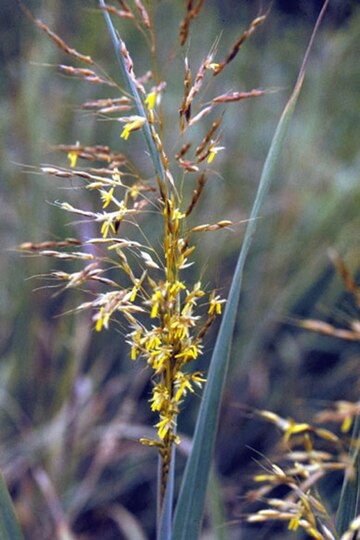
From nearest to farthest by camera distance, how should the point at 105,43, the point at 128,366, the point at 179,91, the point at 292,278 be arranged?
1. the point at 128,366
2. the point at 292,278
3. the point at 105,43
4. the point at 179,91

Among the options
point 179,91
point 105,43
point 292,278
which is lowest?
point 292,278

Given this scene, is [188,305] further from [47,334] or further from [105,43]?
[105,43]

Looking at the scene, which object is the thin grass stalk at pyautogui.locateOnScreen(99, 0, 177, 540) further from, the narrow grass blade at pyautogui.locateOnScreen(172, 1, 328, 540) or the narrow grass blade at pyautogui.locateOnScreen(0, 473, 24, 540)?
the narrow grass blade at pyautogui.locateOnScreen(0, 473, 24, 540)

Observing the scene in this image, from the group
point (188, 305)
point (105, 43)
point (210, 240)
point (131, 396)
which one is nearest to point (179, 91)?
point (105, 43)

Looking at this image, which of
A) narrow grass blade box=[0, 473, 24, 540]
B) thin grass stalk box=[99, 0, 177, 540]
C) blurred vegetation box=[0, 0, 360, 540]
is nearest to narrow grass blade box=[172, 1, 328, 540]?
thin grass stalk box=[99, 0, 177, 540]

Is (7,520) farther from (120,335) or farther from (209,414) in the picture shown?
(120,335)

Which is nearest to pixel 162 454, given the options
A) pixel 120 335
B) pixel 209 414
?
pixel 209 414

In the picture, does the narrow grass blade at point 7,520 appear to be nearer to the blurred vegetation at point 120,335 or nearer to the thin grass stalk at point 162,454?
the thin grass stalk at point 162,454
